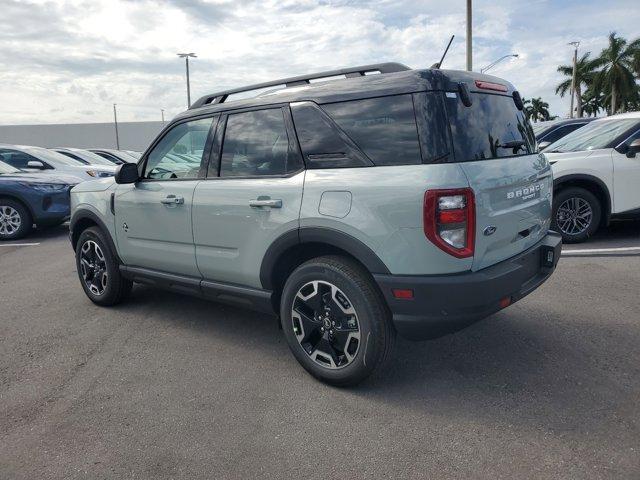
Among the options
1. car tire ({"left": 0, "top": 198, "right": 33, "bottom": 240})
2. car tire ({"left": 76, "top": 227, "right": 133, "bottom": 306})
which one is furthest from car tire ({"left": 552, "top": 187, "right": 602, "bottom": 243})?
car tire ({"left": 0, "top": 198, "right": 33, "bottom": 240})

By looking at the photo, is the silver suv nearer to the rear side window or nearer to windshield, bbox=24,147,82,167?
the rear side window

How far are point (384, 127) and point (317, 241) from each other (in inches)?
→ 30.1

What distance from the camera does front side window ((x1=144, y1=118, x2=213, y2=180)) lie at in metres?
3.86

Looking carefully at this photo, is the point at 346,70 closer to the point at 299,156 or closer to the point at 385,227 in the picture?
the point at 299,156

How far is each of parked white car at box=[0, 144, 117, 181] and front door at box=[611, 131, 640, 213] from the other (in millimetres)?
8796

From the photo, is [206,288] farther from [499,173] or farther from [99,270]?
[499,173]

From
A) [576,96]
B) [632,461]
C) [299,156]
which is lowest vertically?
[632,461]

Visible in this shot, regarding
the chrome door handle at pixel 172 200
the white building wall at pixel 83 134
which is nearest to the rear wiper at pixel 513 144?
the chrome door handle at pixel 172 200

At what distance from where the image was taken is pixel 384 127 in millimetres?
2848

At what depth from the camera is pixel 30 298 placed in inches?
209

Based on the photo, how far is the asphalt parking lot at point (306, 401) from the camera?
2426mm

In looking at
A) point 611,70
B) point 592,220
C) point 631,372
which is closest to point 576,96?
point 611,70

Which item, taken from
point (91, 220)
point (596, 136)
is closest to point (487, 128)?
point (91, 220)

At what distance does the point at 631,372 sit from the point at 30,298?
5449 millimetres
